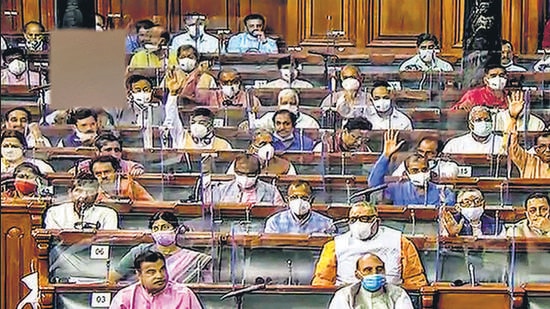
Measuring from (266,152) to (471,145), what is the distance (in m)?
1.21

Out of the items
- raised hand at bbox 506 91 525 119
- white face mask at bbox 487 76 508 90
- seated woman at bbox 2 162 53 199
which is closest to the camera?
seated woman at bbox 2 162 53 199

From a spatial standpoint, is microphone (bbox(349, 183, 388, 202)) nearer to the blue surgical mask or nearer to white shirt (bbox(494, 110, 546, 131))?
white shirt (bbox(494, 110, 546, 131))

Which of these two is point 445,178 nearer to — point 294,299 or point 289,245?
point 289,245

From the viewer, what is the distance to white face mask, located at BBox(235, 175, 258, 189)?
5.89m

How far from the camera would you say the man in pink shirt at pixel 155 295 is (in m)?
4.51

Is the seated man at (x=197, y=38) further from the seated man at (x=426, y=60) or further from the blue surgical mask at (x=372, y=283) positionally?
the blue surgical mask at (x=372, y=283)

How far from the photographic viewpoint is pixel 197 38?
909cm

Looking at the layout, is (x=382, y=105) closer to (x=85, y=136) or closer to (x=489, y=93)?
(x=489, y=93)

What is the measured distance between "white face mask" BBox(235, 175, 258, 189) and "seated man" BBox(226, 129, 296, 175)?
0.10 m

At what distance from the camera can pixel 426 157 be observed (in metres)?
6.28

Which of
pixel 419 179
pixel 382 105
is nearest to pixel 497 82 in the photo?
pixel 382 105

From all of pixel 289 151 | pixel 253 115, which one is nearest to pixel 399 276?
pixel 289 151

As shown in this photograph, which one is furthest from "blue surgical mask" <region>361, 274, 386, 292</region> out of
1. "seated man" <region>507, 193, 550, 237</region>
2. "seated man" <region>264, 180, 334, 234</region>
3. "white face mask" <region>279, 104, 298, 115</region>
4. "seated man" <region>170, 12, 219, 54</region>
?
"seated man" <region>170, 12, 219, 54</region>

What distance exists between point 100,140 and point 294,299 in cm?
223
